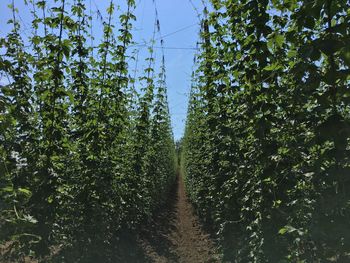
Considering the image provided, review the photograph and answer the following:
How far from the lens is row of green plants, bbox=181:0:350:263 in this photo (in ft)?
7.51

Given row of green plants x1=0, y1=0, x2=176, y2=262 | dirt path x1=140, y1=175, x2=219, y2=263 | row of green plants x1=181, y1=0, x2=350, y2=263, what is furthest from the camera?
dirt path x1=140, y1=175, x2=219, y2=263

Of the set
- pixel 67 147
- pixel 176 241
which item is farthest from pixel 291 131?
pixel 176 241

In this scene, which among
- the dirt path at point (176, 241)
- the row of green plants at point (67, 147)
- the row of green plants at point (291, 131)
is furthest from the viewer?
the dirt path at point (176, 241)

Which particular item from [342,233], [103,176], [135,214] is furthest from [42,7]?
[135,214]

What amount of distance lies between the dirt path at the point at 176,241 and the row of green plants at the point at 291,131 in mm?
2470

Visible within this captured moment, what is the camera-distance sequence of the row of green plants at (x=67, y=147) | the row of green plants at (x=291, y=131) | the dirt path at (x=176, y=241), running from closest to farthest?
the row of green plants at (x=291, y=131), the row of green plants at (x=67, y=147), the dirt path at (x=176, y=241)

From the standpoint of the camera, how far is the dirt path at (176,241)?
815 cm

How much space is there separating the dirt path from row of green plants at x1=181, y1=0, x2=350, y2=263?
247cm

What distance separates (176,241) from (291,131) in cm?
745

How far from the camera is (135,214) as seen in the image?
845 centimetres

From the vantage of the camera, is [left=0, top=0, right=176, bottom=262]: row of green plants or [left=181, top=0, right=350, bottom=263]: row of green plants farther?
[left=0, top=0, right=176, bottom=262]: row of green plants

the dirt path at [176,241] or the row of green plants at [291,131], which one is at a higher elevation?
the row of green plants at [291,131]

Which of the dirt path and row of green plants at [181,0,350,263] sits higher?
row of green plants at [181,0,350,263]

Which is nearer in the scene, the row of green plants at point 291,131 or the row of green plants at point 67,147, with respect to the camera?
the row of green plants at point 291,131
